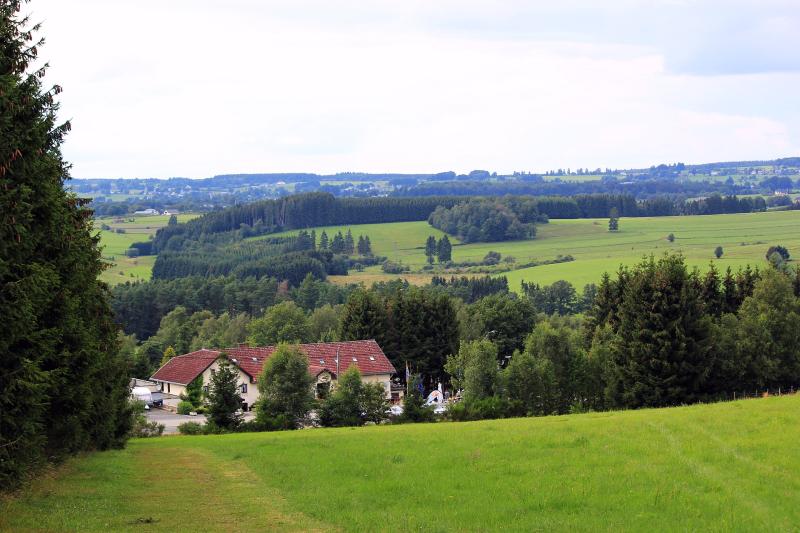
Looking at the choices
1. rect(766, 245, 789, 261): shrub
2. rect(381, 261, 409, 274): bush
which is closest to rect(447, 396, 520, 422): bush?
rect(766, 245, 789, 261): shrub

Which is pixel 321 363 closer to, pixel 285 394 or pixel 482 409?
pixel 285 394

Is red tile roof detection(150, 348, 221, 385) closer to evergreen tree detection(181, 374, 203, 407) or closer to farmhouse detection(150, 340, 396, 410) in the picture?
farmhouse detection(150, 340, 396, 410)

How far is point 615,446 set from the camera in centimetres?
2486

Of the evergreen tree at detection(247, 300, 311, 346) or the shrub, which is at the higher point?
the shrub

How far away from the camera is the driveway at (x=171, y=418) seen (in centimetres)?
6474

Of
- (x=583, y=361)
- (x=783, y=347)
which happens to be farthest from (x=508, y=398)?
(x=783, y=347)

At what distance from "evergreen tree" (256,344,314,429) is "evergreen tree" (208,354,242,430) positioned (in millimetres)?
1579

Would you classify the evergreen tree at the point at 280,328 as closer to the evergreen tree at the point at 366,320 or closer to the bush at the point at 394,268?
the evergreen tree at the point at 366,320

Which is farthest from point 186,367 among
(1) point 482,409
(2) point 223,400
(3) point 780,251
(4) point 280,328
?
(3) point 780,251

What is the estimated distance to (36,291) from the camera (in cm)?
1742

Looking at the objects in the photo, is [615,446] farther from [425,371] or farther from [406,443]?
[425,371]

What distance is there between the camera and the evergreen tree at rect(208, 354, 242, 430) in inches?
1937

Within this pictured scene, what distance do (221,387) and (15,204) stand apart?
33.7 m

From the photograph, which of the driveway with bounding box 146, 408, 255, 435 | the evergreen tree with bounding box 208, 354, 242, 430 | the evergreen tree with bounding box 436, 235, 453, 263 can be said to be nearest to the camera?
the evergreen tree with bounding box 208, 354, 242, 430
